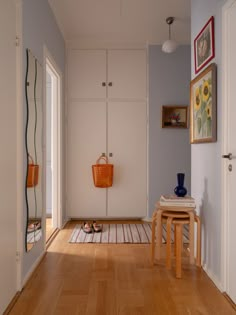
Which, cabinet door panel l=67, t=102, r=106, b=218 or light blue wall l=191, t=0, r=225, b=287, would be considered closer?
light blue wall l=191, t=0, r=225, b=287

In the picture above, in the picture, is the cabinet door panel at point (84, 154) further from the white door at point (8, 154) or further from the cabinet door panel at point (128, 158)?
the white door at point (8, 154)

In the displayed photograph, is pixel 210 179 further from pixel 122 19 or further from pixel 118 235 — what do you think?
pixel 122 19

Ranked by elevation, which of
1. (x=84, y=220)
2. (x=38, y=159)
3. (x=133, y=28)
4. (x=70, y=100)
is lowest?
(x=84, y=220)

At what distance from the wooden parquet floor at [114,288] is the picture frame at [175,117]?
2.05m

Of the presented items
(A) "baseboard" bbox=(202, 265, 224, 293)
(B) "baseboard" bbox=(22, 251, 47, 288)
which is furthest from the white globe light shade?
(B) "baseboard" bbox=(22, 251, 47, 288)

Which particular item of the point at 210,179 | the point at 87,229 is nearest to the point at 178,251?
the point at 210,179

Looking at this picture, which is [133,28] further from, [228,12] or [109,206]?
[109,206]

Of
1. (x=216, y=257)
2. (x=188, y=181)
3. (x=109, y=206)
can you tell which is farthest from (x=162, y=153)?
(x=216, y=257)

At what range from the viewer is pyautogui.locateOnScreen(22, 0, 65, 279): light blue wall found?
227cm

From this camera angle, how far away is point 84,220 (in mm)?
4363

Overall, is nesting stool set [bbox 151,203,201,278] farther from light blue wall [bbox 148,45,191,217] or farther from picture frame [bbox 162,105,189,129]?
picture frame [bbox 162,105,189,129]

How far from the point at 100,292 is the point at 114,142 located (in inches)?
100

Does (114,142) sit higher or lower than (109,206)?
higher

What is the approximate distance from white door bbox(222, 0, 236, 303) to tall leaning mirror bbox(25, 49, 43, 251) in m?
1.43
